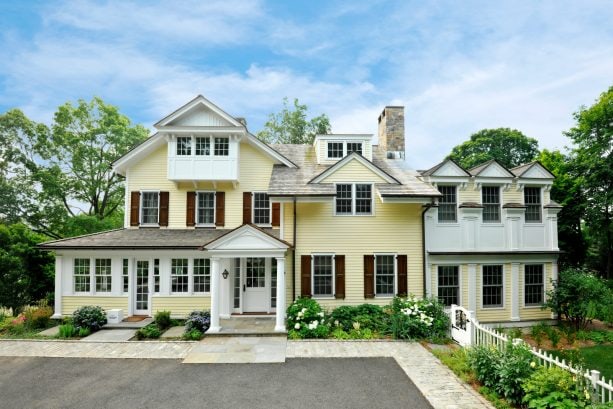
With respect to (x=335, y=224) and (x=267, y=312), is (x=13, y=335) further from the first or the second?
(x=335, y=224)

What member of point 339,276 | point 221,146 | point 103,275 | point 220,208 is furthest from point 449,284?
point 103,275

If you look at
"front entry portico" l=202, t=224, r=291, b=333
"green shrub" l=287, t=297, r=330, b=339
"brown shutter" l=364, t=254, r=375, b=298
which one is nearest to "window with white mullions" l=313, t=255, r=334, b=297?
"green shrub" l=287, t=297, r=330, b=339

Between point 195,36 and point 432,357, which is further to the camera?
point 195,36

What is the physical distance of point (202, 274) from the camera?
13.8 m

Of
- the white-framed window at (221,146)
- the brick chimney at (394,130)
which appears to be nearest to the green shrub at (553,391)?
the brick chimney at (394,130)

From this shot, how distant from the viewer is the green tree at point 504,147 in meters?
33.2

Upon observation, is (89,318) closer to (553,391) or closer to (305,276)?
(305,276)

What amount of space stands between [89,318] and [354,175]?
11.9 m

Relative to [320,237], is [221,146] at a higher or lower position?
higher

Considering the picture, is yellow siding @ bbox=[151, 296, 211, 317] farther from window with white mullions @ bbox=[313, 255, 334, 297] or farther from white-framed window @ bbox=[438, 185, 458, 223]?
white-framed window @ bbox=[438, 185, 458, 223]

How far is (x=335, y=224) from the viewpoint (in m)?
13.6

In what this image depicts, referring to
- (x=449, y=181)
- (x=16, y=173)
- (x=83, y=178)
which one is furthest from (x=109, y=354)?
(x=16, y=173)

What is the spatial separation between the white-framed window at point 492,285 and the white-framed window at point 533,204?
283 cm

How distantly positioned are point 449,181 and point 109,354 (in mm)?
14346
